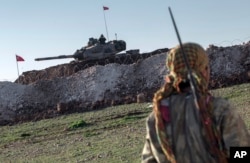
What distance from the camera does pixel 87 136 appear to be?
59.0 feet

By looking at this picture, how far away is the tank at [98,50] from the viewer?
3916 cm

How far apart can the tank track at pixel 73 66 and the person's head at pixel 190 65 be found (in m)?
32.7

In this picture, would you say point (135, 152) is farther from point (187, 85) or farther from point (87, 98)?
point (87, 98)

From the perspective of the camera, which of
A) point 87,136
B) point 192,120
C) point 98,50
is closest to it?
point 192,120

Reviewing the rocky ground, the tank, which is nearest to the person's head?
the rocky ground

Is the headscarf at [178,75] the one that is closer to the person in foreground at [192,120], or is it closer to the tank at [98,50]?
the person in foreground at [192,120]

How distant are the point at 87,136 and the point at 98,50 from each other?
70.6 ft

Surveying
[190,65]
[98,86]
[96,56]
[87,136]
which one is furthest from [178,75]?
[96,56]

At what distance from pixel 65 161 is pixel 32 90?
22307 mm

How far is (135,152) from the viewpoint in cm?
1275

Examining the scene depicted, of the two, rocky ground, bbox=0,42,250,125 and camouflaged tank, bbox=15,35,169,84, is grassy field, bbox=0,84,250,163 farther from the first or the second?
camouflaged tank, bbox=15,35,169,84

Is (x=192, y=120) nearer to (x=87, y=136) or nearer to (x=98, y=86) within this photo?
(x=87, y=136)

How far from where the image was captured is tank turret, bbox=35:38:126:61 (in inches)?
1542

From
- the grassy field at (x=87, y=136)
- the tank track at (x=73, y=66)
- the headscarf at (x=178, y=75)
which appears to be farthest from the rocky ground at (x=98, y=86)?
the headscarf at (x=178, y=75)
